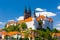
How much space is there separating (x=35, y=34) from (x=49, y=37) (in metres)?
0.50

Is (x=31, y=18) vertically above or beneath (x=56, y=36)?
above

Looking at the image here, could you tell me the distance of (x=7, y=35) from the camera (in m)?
7.78

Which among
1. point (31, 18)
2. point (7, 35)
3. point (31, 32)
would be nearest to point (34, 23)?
point (31, 18)

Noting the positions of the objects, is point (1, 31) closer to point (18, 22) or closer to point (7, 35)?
point (7, 35)

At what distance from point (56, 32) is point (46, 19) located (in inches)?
58.0

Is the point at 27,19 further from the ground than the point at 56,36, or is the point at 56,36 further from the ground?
the point at 27,19

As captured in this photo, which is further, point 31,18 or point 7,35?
point 31,18

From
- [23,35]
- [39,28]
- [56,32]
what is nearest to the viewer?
[23,35]

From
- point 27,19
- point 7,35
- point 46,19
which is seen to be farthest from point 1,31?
point 46,19

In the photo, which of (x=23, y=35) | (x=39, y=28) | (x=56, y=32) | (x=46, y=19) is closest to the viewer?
(x=23, y=35)

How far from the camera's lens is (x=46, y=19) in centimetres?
974

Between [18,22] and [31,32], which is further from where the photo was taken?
[18,22]

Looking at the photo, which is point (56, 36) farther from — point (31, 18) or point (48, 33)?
point (31, 18)

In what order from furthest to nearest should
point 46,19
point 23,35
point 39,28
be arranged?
point 46,19, point 39,28, point 23,35
